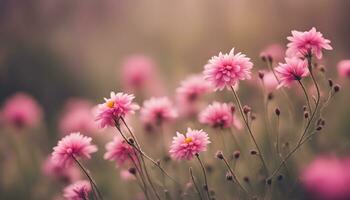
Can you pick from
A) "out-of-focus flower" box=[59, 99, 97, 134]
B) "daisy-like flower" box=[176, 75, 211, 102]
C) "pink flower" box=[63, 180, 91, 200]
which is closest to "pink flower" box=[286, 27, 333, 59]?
"daisy-like flower" box=[176, 75, 211, 102]

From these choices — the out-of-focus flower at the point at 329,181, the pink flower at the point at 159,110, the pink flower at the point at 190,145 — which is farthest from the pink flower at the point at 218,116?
the out-of-focus flower at the point at 329,181

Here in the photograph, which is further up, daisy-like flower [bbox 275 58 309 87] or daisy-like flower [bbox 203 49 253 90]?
daisy-like flower [bbox 203 49 253 90]

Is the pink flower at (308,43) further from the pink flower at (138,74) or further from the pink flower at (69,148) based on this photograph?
the pink flower at (138,74)

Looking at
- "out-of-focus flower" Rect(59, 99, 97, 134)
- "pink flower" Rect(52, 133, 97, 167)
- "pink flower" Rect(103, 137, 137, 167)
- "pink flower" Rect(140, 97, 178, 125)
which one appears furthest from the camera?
"out-of-focus flower" Rect(59, 99, 97, 134)

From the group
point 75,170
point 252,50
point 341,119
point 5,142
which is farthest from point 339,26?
point 5,142

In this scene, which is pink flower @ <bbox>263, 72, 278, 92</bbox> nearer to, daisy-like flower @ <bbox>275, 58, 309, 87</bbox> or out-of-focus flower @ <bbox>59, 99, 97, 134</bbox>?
daisy-like flower @ <bbox>275, 58, 309, 87</bbox>

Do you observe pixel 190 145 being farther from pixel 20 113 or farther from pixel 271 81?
pixel 20 113
